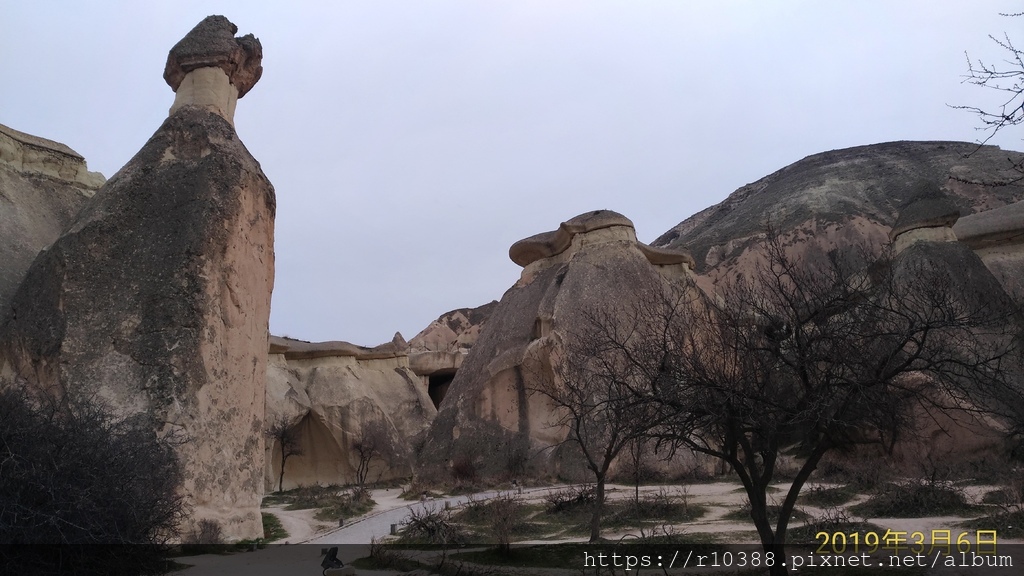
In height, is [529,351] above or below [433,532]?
above

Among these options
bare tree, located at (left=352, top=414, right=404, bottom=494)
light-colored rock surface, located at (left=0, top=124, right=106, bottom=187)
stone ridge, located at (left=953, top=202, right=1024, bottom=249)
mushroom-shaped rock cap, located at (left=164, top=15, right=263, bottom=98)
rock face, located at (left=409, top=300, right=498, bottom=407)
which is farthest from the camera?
rock face, located at (left=409, top=300, right=498, bottom=407)

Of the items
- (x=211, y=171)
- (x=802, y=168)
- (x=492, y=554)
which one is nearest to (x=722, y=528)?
(x=492, y=554)

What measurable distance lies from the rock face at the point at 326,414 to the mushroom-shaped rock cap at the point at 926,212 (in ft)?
52.0

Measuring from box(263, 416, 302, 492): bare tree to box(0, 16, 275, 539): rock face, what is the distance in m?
11.2

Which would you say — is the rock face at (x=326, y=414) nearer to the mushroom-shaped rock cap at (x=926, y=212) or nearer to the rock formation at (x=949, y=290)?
the rock formation at (x=949, y=290)

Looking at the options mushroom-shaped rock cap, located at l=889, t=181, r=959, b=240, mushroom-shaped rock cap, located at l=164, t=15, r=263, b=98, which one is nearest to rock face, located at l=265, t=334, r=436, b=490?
mushroom-shaped rock cap, located at l=164, t=15, r=263, b=98

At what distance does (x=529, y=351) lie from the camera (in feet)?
57.1

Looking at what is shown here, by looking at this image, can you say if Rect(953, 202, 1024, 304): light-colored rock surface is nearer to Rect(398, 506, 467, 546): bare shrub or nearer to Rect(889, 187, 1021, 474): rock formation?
Rect(889, 187, 1021, 474): rock formation

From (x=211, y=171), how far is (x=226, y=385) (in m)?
2.88

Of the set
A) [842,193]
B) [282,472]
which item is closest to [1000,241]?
[282,472]

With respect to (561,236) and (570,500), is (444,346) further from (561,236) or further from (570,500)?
(570,500)

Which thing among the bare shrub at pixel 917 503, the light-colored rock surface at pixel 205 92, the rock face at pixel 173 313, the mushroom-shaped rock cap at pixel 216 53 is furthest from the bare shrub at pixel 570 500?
the mushroom-shaped rock cap at pixel 216 53

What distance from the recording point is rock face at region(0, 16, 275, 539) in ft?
26.3

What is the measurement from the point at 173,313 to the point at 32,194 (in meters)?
4.37
